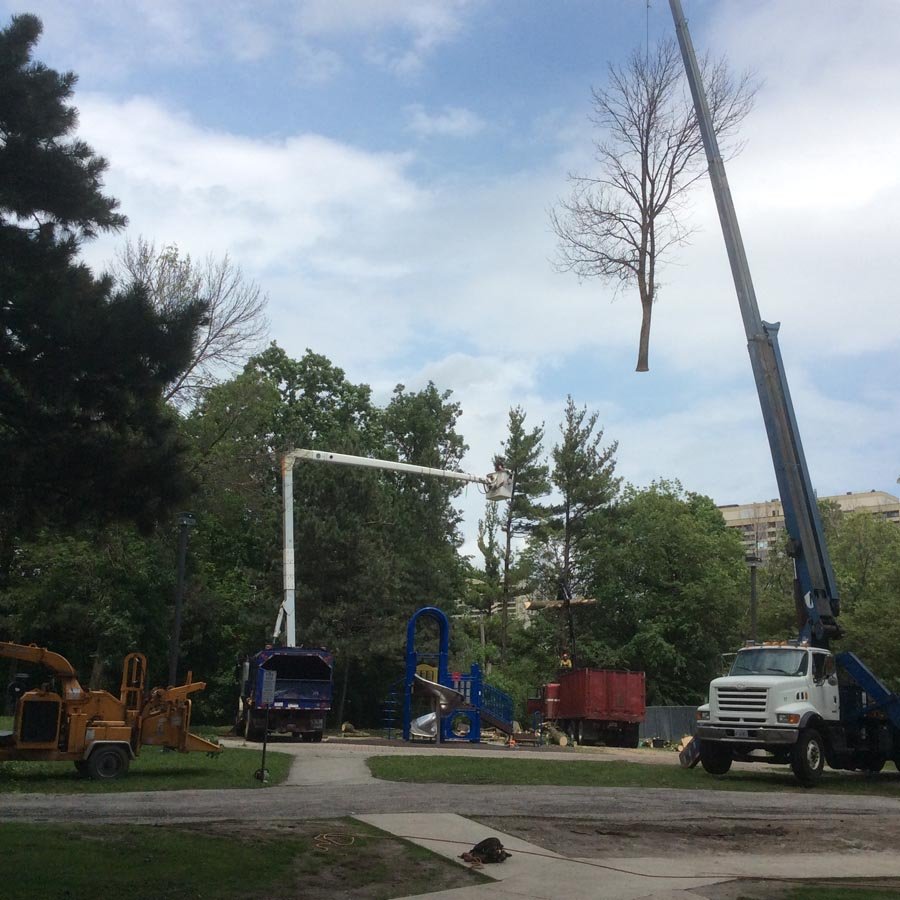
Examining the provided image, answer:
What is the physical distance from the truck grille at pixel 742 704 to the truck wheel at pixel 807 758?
75 centimetres

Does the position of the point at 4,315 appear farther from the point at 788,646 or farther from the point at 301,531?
the point at 301,531

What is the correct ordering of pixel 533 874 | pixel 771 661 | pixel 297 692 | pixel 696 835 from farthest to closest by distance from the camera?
pixel 297 692 → pixel 771 661 → pixel 696 835 → pixel 533 874

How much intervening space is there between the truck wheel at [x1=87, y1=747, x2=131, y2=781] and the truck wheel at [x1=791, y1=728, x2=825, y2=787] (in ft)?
37.2

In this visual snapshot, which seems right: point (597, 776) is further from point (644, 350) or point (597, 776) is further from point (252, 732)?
point (252, 732)

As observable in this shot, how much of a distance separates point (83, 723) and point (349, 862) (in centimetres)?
873

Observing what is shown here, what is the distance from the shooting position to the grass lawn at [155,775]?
51.1ft

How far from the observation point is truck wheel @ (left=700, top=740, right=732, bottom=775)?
64.6ft

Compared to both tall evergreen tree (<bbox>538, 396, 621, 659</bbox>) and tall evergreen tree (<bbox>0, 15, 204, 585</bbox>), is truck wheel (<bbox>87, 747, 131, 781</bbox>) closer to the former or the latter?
tall evergreen tree (<bbox>0, 15, 204, 585</bbox>)

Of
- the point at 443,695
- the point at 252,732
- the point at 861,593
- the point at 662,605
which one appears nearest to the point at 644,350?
the point at 443,695

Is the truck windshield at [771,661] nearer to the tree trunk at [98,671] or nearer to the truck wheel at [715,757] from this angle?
the truck wheel at [715,757]

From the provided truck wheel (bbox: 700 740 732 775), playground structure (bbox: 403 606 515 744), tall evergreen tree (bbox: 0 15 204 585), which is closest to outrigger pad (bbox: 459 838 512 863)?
tall evergreen tree (bbox: 0 15 204 585)

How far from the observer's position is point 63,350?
411 inches

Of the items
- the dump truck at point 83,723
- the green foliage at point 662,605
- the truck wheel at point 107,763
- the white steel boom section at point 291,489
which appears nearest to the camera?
the dump truck at point 83,723

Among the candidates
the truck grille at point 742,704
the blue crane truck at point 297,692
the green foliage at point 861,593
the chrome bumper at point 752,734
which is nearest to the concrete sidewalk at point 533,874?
the chrome bumper at point 752,734
